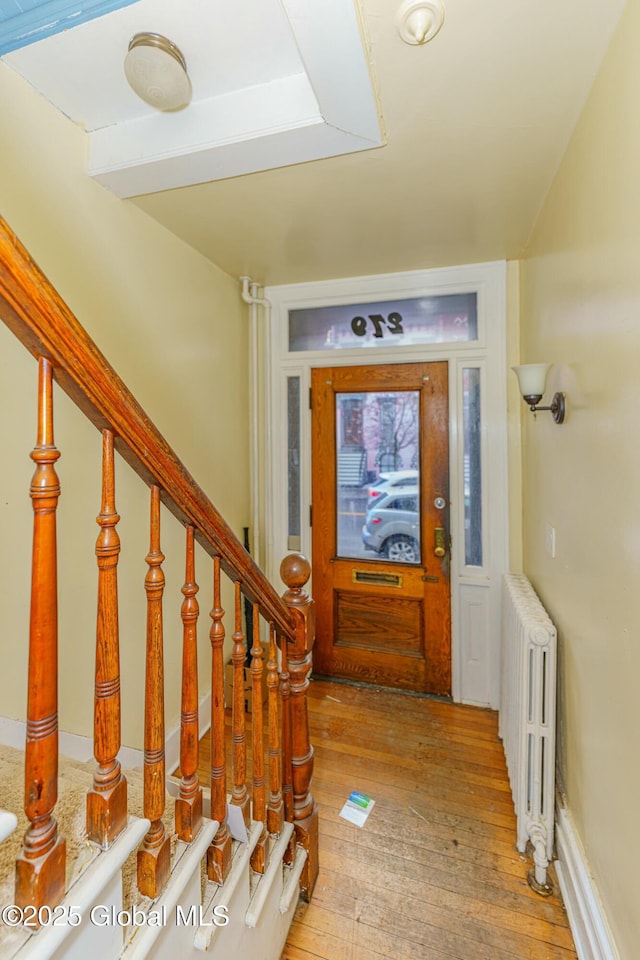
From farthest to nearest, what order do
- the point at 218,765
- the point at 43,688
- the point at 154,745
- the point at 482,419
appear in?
the point at 482,419, the point at 218,765, the point at 154,745, the point at 43,688

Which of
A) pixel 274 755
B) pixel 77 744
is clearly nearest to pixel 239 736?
pixel 274 755

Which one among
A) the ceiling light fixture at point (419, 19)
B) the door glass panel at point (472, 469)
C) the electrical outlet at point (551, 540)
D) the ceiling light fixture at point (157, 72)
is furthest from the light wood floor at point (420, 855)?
the ceiling light fixture at point (157, 72)

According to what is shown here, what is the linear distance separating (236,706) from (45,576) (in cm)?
74

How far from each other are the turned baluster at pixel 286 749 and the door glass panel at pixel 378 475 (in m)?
1.48

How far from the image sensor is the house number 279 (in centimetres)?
273

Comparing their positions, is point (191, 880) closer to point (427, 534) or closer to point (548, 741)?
point (548, 741)

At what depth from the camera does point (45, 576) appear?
64 cm

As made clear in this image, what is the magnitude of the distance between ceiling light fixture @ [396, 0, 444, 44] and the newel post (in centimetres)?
142

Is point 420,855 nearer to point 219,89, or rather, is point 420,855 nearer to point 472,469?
point 472,469

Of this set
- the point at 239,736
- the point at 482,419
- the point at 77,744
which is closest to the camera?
the point at 239,736

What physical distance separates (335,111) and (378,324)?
144 cm

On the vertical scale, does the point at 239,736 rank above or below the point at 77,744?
above

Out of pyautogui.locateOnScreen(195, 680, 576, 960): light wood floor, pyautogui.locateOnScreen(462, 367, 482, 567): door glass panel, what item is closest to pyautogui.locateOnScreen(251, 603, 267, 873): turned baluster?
pyautogui.locateOnScreen(195, 680, 576, 960): light wood floor

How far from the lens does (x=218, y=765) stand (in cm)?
107
